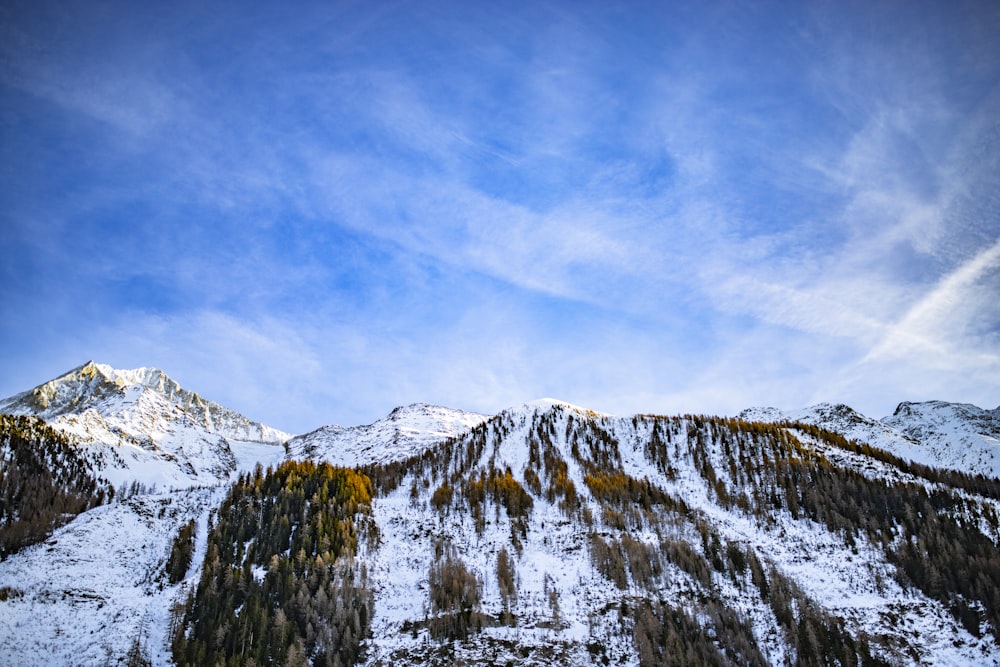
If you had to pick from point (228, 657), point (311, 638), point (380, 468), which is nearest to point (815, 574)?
point (311, 638)

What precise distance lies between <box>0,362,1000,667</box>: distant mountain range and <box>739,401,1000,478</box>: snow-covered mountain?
4220 centimetres

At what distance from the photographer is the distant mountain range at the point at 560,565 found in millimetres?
39625

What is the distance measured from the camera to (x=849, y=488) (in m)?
62.9

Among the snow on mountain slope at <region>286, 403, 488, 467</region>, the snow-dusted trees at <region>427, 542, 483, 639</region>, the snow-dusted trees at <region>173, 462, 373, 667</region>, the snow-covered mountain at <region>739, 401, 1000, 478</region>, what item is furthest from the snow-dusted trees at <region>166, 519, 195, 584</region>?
the snow-covered mountain at <region>739, 401, 1000, 478</region>

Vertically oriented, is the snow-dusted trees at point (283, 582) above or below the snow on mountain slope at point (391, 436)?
below

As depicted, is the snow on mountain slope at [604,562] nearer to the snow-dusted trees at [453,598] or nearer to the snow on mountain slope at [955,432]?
the snow-dusted trees at [453,598]

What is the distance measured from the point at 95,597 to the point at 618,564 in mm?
48168

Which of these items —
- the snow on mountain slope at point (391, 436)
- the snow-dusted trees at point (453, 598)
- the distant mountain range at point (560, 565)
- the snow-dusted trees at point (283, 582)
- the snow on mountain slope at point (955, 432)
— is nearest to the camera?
the distant mountain range at point (560, 565)

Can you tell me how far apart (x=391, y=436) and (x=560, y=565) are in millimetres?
106325

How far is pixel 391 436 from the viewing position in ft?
502

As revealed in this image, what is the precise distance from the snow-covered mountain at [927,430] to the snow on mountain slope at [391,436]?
8633 centimetres

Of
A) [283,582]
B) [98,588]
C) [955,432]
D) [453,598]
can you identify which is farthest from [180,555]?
[955,432]

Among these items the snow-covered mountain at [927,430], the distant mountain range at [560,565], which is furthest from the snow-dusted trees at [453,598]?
the snow-covered mountain at [927,430]

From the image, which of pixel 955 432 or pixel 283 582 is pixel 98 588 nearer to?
pixel 283 582
